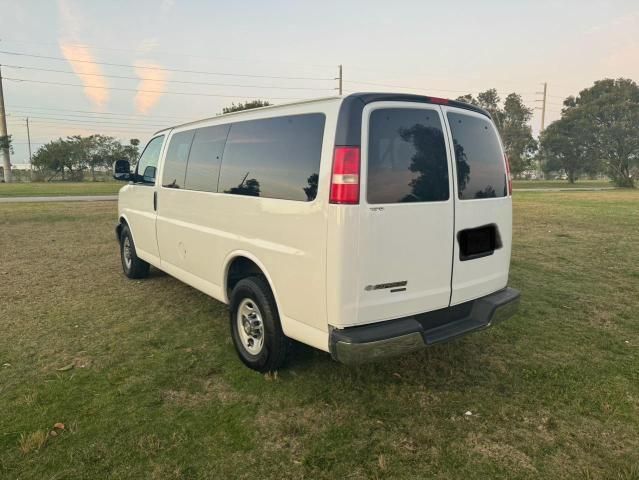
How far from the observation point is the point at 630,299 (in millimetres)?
5621

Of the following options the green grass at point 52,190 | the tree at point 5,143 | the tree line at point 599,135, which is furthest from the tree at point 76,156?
the tree line at point 599,135

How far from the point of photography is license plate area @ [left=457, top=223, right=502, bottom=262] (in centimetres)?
323

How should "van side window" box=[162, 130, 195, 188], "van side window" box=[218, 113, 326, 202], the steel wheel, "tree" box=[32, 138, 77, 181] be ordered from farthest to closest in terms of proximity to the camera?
"tree" box=[32, 138, 77, 181], the steel wheel, "van side window" box=[162, 130, 195, 188], "van side window" box=[218, 113, 326, 202]

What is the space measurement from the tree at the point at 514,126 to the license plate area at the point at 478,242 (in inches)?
2364

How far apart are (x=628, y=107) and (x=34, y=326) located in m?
53.6

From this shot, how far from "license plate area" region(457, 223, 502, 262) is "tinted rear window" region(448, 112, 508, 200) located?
26 cm

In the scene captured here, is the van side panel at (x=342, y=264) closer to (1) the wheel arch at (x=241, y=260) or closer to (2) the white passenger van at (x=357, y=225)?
(2) the white passenger van at (x=357, y=225)

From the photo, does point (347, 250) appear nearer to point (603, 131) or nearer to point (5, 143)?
point (603, 131)

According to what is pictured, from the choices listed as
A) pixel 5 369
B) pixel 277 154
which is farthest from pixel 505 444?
pixel 5 369

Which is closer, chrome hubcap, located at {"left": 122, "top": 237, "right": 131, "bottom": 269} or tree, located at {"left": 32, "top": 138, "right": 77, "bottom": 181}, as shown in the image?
chrome hubcap, located at {"left": 122, "top": 237, "right": 131, "bottom": 269}

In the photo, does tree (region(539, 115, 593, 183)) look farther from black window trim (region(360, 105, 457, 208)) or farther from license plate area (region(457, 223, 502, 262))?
black window trim (region(360, 105, 457, 208))

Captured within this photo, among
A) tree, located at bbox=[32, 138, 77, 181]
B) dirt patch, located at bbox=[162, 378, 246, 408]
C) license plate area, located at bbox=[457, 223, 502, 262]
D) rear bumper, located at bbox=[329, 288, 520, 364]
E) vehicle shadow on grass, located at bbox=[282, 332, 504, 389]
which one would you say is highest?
tree, located at bbox=[32, 138, 77, 181]

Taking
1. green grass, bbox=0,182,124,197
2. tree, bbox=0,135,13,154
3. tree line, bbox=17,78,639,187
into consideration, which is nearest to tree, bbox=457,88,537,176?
tree line, bbox=17,78,639,187

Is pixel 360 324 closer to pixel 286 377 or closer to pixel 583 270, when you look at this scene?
pixel 286 377
